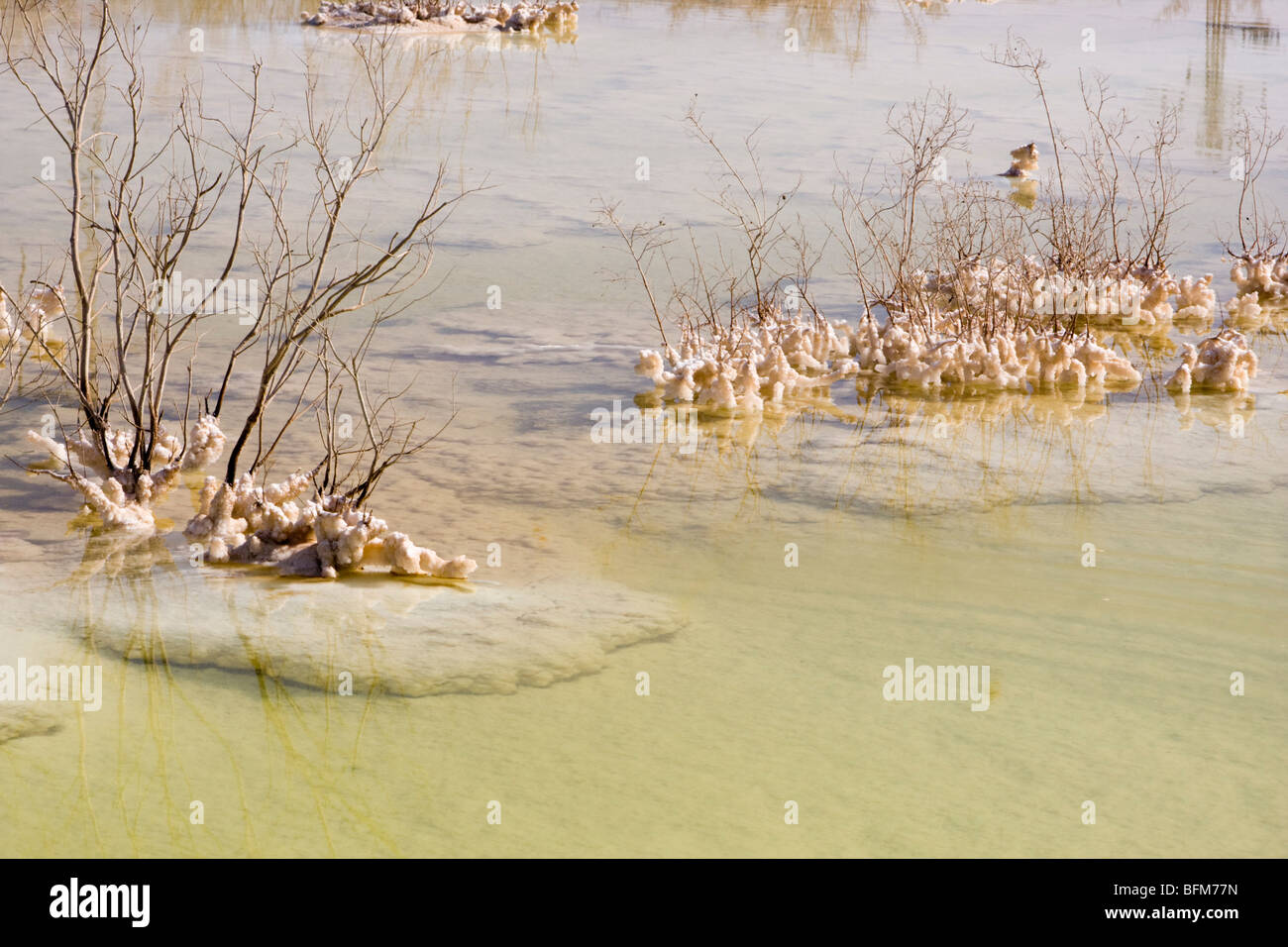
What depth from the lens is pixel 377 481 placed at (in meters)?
6.18

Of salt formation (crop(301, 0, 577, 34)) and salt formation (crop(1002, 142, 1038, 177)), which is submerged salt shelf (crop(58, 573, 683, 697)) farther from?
salt formation (crop(301, 0, 577, 34))

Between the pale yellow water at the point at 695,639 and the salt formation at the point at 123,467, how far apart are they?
0.14 metres

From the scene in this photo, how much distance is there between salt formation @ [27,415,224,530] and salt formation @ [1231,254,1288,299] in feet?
23.1

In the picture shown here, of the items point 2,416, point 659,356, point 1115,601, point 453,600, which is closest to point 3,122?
point 2,416

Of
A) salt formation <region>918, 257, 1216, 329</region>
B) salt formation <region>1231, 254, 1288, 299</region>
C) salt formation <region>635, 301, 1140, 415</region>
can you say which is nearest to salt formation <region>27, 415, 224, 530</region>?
salt formation <region>635, 301, 1140, 415</region>

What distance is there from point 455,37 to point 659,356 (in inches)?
576

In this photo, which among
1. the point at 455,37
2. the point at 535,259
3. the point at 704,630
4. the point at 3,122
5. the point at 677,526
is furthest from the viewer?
the point at 455,37

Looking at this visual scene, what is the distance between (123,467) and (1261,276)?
299 inches

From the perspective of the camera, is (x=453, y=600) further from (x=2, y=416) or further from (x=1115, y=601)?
(x=2, y=416)

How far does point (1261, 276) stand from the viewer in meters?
9.73

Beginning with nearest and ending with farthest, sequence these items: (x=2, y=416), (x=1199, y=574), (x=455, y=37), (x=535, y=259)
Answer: (x=1199, y=574), (x=2, y=416), (x=535, y=259), (x=455, y=37)

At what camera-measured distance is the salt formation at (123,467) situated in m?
5.79

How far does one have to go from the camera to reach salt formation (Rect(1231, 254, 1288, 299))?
9742 millimetres
